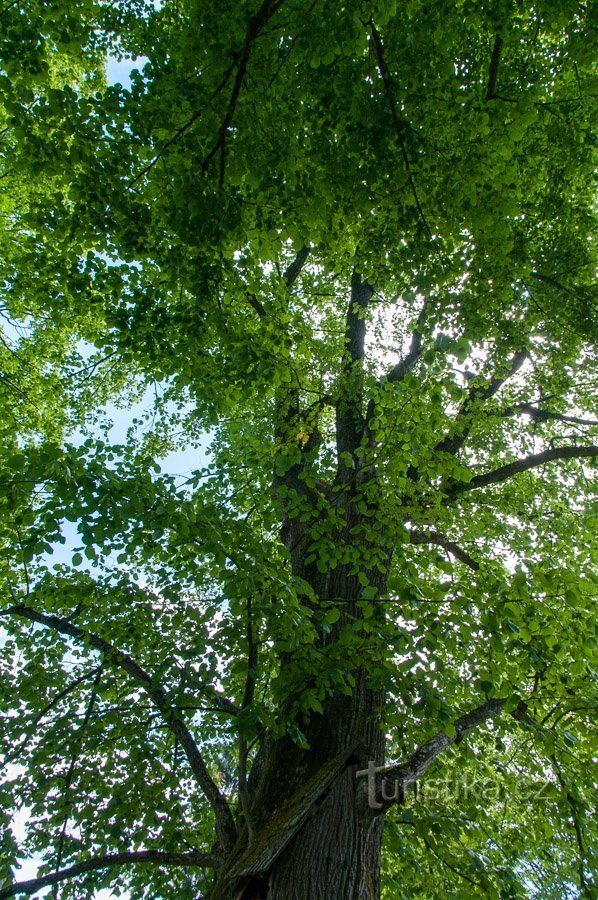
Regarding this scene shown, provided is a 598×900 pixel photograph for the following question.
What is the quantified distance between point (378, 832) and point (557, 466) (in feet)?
22.9

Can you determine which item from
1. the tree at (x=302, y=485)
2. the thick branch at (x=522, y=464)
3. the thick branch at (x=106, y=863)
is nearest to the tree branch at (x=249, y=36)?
the tree at (x=302, y=485)

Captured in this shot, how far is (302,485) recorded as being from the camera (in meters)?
5.45

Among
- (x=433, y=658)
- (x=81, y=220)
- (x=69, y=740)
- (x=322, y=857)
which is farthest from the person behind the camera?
(x=81, y=220)

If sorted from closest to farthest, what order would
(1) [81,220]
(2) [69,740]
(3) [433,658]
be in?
1. (3) [433,658]
2. (2) [69,740]
3. (1) [81,220]

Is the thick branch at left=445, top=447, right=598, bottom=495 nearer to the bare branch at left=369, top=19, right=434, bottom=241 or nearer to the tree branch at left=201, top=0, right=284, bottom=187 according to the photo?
the bare branch at left=369, top=19, right=434, bottom=241

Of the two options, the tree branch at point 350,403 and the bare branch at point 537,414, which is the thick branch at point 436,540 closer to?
the tree branch at point 350,403

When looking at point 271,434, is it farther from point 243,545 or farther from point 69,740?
point 69,740

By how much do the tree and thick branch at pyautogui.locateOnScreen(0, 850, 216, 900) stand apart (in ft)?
0.08

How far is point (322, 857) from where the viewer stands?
276 cm

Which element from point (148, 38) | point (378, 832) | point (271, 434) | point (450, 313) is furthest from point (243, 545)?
point (148, 38)

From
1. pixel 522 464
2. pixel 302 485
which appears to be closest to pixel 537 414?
pixel 522 464

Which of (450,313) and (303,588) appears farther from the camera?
(450,313)

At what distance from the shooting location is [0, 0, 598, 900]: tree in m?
Result: 3.02

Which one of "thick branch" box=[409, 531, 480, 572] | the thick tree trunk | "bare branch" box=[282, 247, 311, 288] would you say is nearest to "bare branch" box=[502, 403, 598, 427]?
"thick branch" box=[409, 531, 480, 572]
